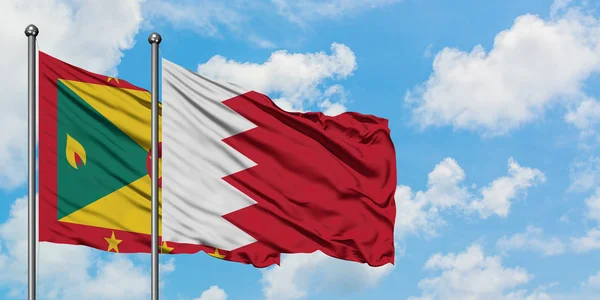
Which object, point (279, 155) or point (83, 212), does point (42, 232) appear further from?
point (279, 155)

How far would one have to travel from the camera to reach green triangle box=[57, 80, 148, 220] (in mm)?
14328

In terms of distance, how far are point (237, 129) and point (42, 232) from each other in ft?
12.1

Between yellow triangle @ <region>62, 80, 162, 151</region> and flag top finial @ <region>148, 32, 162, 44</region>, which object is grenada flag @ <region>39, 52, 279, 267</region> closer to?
yellow triangle @ <region>62, 80, 162, 151</region>

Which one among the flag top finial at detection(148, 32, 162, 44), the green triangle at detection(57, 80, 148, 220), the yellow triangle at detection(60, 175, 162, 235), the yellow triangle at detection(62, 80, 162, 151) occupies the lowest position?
the yellow triangle at detection(60, 175, 162, 235)

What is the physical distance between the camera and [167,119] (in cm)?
1452

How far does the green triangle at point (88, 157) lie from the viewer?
14328 mm

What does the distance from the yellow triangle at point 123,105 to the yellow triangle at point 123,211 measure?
0.80 meters

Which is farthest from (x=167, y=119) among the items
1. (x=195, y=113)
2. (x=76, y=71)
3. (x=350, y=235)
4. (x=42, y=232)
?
(x=350, y=235)

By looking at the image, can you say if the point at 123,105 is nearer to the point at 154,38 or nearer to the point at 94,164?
the point at 94,164

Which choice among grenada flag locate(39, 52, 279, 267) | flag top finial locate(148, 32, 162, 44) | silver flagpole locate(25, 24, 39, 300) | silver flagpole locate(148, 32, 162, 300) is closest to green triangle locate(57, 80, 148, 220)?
grenada flag locate(39, 52, 279, 267)

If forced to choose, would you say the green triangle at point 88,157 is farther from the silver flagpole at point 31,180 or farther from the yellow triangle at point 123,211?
the silver flagpole at point 31,180

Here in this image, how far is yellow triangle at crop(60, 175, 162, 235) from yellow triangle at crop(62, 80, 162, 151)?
0.80 metres

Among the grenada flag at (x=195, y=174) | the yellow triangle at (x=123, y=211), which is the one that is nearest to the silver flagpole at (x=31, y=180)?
the grenada flag at (x=195, y=174)

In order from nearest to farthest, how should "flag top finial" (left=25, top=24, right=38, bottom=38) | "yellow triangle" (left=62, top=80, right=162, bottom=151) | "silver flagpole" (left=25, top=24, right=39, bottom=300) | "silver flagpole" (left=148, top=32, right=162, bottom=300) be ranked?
"silver flagpole" (left=25, top=24, right=39, bottom=300)
"silver flagpole" (left=148, top=32, right=162, bottom=300)
"flag top finial" (left=25, top=24, right=38, bottom=38)
"yellow triangle" (left=62, top=80, right=162, bottom=151)
